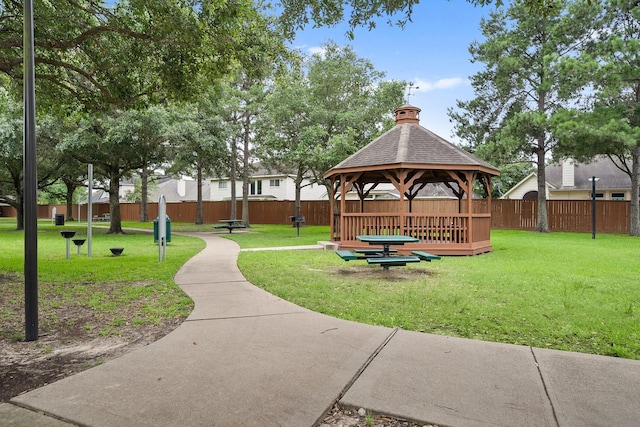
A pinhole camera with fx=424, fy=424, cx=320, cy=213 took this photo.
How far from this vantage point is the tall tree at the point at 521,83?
2019 centimetres

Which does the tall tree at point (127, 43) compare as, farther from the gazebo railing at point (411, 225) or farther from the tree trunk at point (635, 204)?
the tree trunk at point (635, 204)

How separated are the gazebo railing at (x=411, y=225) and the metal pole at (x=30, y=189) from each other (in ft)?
30.7

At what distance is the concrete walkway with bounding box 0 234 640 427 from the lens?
8.87ft

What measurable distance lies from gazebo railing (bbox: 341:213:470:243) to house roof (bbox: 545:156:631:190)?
2072cm

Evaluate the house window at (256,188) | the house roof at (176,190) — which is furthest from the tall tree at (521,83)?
the house roof at (176,190)

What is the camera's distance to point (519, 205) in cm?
2516

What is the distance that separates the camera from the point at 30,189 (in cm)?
426

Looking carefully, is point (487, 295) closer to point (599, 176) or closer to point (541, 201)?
point (541, 201)

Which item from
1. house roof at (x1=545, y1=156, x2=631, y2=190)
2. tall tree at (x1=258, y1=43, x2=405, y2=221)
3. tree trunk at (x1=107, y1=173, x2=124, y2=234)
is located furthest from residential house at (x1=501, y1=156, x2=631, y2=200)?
tree trunk at (x1=107, y1=173, x2=124, y2=234)

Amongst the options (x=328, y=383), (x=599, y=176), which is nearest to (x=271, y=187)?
(x=599, y=176)

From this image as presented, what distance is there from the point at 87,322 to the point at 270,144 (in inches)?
643

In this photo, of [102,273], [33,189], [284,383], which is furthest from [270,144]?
[284,383]

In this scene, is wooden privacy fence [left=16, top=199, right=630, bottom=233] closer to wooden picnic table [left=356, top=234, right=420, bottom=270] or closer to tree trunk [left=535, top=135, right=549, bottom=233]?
tree trunk [left=535, top=135, right=549, bottom=233]

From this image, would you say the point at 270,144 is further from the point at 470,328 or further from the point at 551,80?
the point at 470,328
